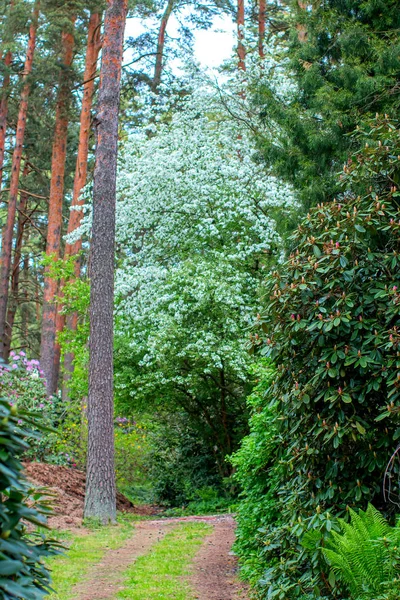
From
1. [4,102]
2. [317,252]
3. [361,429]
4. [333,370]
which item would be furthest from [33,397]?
[4,102]

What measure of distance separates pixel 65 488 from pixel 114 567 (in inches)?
197

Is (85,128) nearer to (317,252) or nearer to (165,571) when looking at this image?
(165,571)

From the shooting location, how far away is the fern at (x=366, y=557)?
3.87 metres

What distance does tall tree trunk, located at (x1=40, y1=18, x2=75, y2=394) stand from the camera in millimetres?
17953

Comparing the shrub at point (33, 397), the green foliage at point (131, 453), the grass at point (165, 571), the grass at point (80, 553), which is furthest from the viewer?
the green foliage at point (131, 453)

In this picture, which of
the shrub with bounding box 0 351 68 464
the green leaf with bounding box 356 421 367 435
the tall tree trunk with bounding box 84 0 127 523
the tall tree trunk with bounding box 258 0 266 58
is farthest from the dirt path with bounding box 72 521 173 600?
the tall tree trunk with bounding box 258 0 266 58

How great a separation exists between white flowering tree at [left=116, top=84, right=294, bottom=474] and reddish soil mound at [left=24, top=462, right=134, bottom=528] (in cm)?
193

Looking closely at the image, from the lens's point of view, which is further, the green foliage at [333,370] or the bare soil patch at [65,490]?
the bare soil patch at [65,490]

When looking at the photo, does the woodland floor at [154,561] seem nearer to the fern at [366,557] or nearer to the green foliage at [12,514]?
the green foliage at [12,514]

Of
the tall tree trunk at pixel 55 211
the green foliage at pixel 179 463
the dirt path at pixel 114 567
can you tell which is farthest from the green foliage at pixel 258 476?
the tall tree trunk at pixel 55 211

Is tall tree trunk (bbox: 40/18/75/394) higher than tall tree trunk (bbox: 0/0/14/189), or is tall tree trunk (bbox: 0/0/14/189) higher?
tall tree trunk (bbox: 0/0/14/189)

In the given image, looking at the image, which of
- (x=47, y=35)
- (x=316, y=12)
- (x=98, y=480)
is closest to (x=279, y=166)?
(x=316, y=12)

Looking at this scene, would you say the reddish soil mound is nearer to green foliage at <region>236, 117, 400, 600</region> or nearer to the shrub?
the shrub

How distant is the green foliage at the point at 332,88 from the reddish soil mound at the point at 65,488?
5749mm
